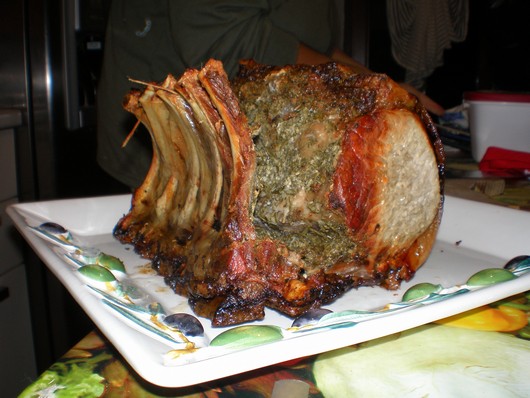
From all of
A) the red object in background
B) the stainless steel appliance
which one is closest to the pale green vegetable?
the red object in background

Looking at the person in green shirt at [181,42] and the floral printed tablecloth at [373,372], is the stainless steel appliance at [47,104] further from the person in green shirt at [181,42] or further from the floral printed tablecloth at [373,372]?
the floral printed tablecloth at [373,372]

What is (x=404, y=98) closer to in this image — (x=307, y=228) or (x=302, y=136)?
(x=302, y=136)

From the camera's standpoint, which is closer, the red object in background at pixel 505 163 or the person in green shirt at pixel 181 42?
the person in green shirt at pixel 181 42

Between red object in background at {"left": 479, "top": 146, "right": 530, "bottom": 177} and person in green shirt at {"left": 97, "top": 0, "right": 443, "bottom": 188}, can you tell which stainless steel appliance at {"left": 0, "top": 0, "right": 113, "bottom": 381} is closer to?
person in green shirt at {"left": 97, "top": 0, "right": 443, "bottom": 188}

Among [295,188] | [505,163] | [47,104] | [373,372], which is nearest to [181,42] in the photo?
[47,104]

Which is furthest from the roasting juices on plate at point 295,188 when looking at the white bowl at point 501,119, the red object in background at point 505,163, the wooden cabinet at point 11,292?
the white bowl at point 501,119

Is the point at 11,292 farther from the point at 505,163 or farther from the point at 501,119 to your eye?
the point at 501,119

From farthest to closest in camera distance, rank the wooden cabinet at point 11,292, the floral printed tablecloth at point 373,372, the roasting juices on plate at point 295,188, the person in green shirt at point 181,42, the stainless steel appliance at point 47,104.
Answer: the stainless steel appliance at point 47,104
the wooden cabinet at point 11,292
the person in green shirt at point 181,42
the roasting juices on plate at point 295,188
the floral printed tablecloth at point 373,372

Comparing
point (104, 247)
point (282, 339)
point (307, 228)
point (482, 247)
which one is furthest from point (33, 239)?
point (482, 247)
